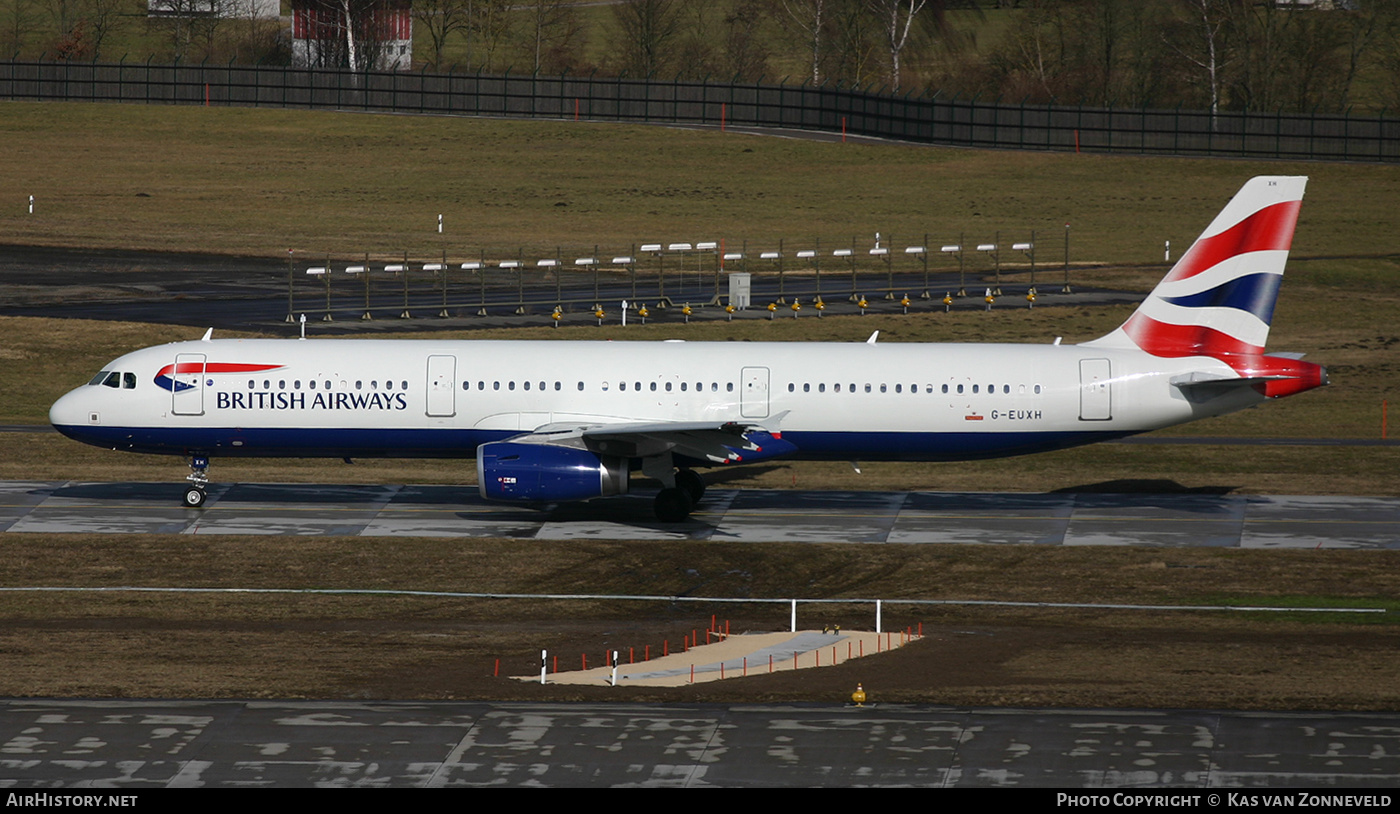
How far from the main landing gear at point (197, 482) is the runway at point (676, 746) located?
15.4 metres

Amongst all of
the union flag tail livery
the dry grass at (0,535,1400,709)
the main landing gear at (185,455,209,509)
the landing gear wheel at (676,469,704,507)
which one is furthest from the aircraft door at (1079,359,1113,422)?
the main landing gear at (185,455,209,509)

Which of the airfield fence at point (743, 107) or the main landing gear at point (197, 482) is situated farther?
the airfield fence at point (743, 107)

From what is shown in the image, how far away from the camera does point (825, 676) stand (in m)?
27.8

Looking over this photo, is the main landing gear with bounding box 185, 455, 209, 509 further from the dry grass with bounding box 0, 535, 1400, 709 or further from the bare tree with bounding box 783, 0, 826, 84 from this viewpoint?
the bare tree with bounding box 783, 0, 826, 84

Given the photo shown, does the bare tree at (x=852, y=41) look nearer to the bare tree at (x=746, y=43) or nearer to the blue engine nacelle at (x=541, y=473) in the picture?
the bare tree at (x=746, y=43)

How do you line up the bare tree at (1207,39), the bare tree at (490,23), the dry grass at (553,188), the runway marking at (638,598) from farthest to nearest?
1. the bare tree at (490,23)
2. the bare tree at (1207,39)
3. the dry grass at (553,188)
4. the runway marking at (638,598)

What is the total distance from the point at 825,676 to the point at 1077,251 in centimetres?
6208

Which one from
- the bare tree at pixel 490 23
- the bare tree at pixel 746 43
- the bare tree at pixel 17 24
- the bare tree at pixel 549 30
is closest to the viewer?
the bare tree at pixel 746 43

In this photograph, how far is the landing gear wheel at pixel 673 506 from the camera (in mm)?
39781

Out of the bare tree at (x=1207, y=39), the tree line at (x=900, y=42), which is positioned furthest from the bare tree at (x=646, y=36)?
the bare tree at (x=1207, y=39)

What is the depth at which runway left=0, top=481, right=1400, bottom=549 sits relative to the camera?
3862cm

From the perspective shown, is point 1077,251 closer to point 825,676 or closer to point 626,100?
point 626,100

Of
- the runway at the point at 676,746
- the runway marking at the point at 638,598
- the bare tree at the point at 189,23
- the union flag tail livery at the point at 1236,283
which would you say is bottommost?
the runway marking at the point at 638,598
